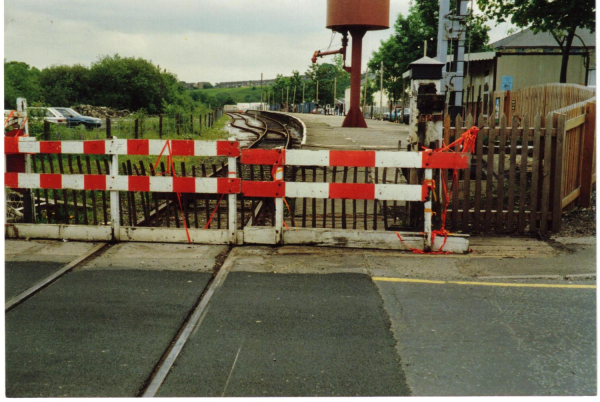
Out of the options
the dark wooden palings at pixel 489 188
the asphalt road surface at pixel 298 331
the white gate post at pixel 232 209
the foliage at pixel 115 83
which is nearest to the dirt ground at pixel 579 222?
the dark wooden palings at pixel 489 188

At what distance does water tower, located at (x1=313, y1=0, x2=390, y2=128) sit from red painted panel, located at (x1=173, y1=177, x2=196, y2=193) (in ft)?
83.4

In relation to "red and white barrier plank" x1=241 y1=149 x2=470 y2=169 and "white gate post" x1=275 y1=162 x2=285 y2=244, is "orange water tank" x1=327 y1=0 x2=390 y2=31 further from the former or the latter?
"white gate post" x1=275 y1=162 x2=285 y2=244

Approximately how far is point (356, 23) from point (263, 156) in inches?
1085

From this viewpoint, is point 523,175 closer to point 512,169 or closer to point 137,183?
point 512,169

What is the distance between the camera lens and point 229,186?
6965 mm

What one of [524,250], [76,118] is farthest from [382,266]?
[76,118]

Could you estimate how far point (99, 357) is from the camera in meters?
3.87

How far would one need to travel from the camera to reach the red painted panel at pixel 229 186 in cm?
695

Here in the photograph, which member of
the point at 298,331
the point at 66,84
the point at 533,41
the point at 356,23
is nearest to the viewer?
the point at 298,331

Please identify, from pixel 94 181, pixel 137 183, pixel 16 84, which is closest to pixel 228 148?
pixel 137 183

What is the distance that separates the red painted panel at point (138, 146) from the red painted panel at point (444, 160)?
10.1 feet

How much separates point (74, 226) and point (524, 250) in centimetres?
516

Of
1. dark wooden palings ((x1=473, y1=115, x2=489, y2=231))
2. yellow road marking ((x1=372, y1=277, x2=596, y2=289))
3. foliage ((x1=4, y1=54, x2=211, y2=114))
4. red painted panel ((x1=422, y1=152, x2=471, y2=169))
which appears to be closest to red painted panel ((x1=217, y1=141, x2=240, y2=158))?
red painted panel ((x1=422, y1=152, x2=471, y2=169))

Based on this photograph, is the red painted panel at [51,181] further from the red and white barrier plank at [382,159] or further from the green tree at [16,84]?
the green tree at [16,84]
